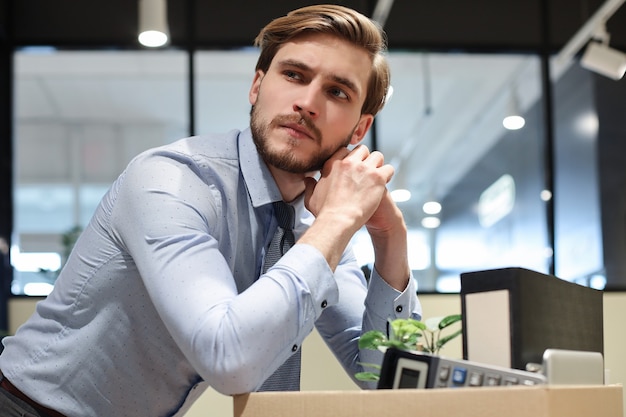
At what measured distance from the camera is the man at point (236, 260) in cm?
122

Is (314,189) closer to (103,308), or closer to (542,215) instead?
(103,308)

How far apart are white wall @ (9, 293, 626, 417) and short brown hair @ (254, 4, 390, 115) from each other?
2.99 metres

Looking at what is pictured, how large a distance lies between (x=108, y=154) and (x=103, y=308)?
15.0 ft

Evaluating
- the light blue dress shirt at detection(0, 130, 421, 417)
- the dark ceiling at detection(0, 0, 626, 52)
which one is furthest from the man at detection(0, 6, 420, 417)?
the dark ceiling at detection(0, 0, 626, 52)

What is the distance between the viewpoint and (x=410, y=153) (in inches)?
240

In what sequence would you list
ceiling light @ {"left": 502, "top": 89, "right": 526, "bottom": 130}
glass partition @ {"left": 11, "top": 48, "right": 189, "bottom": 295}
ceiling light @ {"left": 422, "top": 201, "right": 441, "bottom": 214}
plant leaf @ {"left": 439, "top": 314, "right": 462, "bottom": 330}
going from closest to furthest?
plant leaf @ {"left": 439, "top": 314, "right": 462, "bottom": 330}, glass partition @ {"left": 11, "top": 48, "right": 189, "bottom": 295}, ceiling light @ {"left": 422, "top": 201, "right": 441, "bottom": 214}, ceiling light @ {"left": 502, "top": 89, "right": 526, "bottom": 130}

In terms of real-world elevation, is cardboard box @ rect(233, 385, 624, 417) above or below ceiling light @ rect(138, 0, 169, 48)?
below

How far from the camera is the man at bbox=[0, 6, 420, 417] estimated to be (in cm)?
122

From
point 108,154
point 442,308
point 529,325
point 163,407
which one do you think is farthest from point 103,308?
point 108,154

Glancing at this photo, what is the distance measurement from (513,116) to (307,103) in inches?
188

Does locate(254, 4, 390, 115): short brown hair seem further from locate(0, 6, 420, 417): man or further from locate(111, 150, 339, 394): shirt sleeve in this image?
locate(111, 150, 339, 394): shirt sleeve

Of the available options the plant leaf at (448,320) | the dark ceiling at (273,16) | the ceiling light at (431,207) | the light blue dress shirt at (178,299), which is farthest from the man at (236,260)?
the dark ceiling at (273,16)

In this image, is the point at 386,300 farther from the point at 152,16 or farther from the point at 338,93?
the point at 152,16

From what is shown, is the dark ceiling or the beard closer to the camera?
the beard
